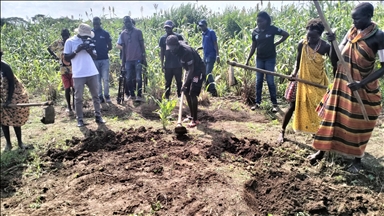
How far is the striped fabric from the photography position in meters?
3.35

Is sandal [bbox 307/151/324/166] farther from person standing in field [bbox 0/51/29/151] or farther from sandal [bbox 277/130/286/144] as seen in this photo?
person standing in field [bbox 0/51/29/151]

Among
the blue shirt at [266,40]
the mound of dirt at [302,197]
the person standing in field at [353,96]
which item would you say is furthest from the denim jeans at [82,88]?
the person standing in field at [353,96]

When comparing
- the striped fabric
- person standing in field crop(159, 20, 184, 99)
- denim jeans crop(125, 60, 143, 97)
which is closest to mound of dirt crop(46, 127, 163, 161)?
person standing in field crop(159, 20, 184, 99)

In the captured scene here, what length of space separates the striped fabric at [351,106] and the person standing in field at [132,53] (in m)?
4.01

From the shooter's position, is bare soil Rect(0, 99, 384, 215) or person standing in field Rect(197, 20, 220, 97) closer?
bare soil Rect(0, 99, 384, 215)

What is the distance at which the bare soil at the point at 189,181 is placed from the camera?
3.28 m

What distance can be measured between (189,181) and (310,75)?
197cm

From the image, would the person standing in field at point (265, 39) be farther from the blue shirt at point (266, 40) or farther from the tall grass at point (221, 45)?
the tall grass at point (221, 45)

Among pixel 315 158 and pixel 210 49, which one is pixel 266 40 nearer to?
pixel 210 49

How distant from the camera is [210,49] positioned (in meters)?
7.15

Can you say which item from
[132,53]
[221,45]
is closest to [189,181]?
[132,53]

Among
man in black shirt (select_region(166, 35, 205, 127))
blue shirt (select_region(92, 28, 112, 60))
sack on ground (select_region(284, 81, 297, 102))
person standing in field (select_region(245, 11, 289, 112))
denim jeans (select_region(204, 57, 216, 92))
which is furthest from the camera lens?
denim jeans (select_region(204, 57, 216, 92))

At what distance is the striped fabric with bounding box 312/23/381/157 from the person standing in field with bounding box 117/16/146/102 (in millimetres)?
4011

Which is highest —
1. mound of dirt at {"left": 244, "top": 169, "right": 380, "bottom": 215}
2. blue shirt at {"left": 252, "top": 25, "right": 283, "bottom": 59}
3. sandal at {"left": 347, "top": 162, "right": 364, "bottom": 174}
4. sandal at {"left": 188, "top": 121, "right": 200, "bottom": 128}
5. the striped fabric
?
blue shirt at {"left": 252, "top": 25, "right": 283, "bottom": 59}
